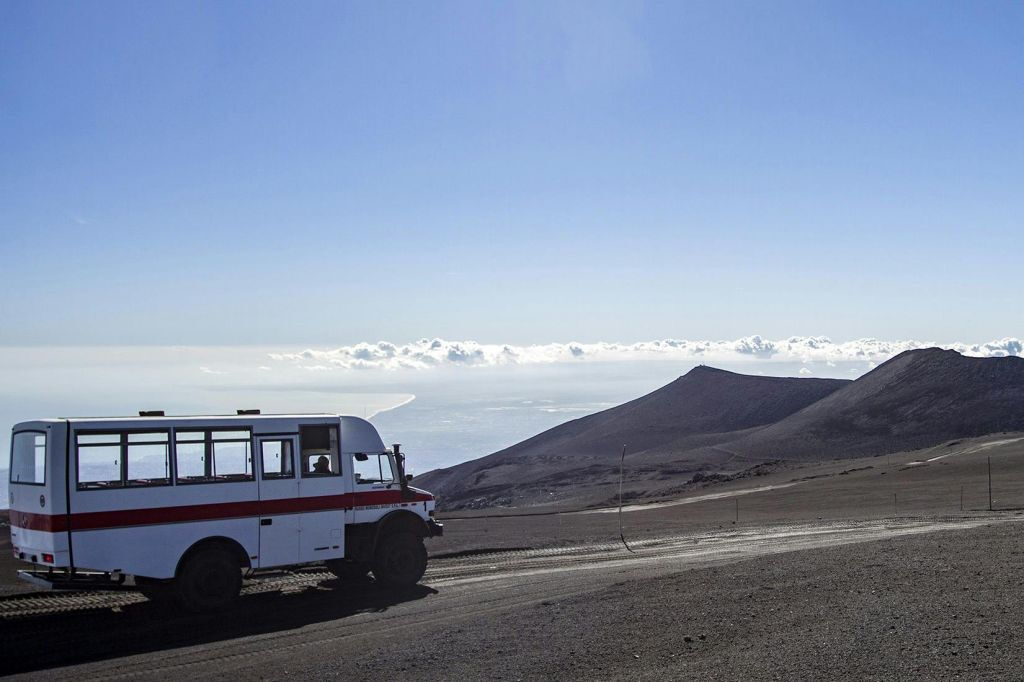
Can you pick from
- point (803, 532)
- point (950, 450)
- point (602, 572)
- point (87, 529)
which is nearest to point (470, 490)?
point (950, 450)

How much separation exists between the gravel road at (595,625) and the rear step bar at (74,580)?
1.76ft

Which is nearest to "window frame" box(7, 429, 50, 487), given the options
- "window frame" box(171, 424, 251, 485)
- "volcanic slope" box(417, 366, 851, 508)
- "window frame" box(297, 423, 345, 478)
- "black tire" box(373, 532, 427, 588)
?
"window frame" box(171, 424, 251, 485)

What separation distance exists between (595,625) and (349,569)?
23.7 feet

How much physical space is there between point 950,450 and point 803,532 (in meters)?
41.9

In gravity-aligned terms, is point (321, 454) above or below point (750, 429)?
below

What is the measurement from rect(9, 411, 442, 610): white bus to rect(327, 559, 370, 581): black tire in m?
0.05

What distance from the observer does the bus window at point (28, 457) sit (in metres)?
14.9

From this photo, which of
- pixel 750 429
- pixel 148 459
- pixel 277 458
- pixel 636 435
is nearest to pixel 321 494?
pixel 277 458

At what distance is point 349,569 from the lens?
18719 millimetres

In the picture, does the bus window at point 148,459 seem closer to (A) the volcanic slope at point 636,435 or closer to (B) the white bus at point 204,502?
(B) the white bus at point 204,502

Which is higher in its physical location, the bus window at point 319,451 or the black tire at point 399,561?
the bus window at point 319,451

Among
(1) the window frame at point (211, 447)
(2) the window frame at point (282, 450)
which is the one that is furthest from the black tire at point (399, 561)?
(1) the window frame at point (211, 447)

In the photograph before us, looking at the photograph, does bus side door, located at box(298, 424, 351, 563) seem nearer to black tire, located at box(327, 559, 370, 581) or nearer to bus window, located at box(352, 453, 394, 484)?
bus window, located at box(352, 453, 394, 484)

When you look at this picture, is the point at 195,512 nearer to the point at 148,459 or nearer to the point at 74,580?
the point at 148,459
